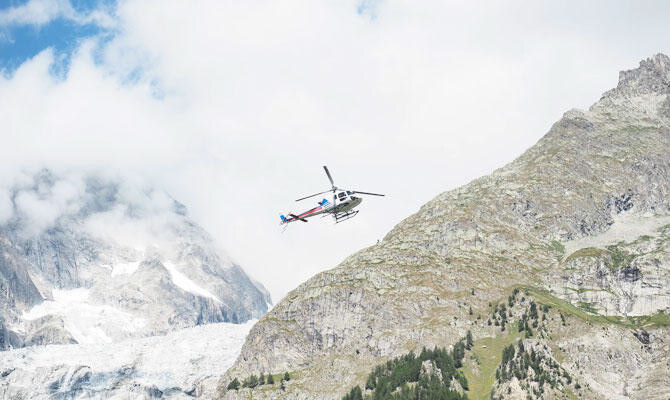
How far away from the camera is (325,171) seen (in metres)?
176

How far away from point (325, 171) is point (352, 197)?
10367mm

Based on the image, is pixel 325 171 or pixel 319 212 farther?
pixel 319 212

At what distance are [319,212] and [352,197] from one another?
1265 centimetres

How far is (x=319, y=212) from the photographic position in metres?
189

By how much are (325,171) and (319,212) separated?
17.0 m

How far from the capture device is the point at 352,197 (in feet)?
593
